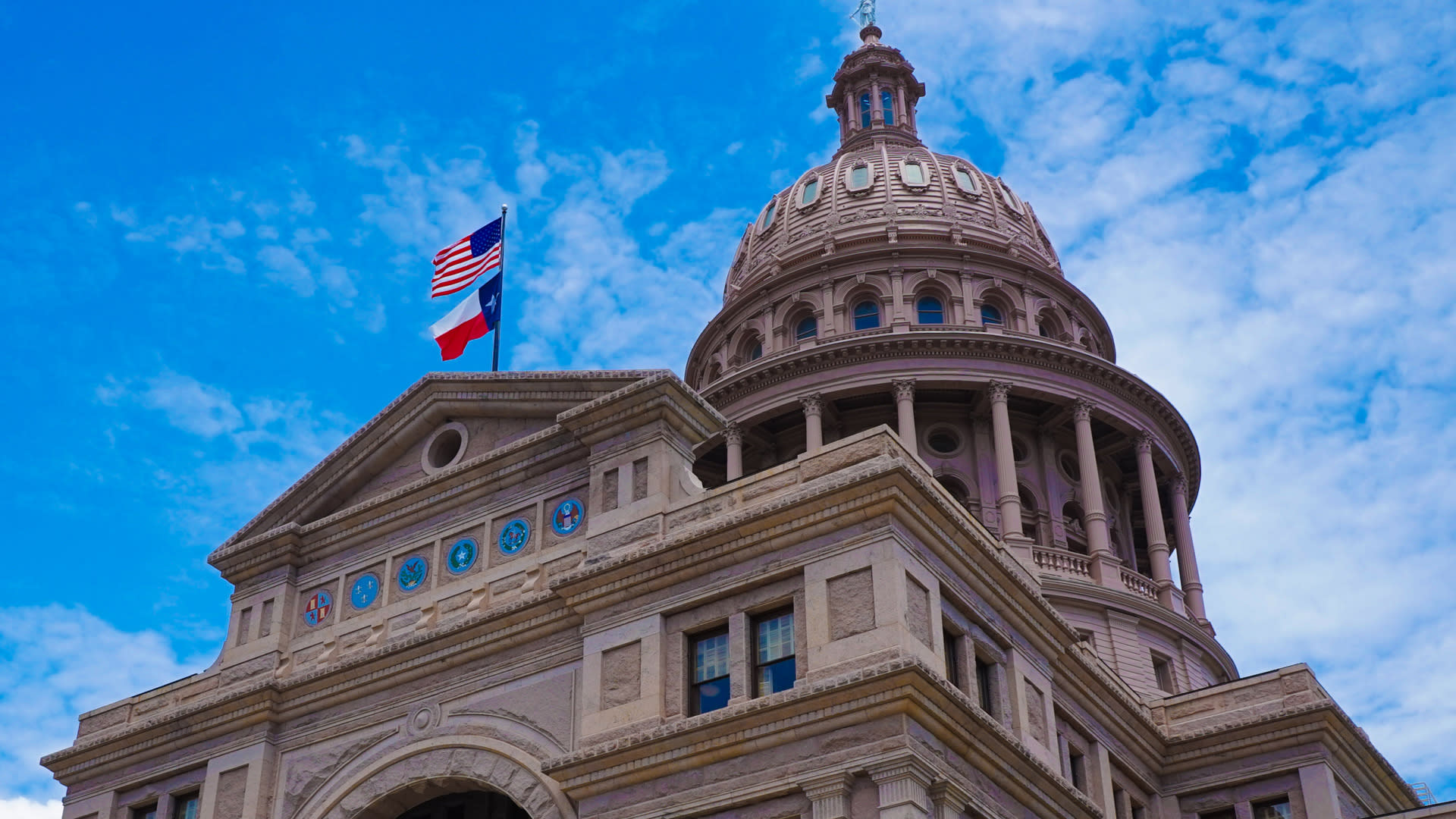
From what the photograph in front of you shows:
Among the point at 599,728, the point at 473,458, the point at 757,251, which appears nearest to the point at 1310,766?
the point at 599,728

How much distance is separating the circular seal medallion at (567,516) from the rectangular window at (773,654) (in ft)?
16.7

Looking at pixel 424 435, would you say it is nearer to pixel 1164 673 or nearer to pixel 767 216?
pixel 1164 673

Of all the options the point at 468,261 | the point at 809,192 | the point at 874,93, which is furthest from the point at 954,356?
the point at 468,261

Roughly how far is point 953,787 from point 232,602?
1777cm

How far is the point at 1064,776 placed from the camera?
30.0 metres

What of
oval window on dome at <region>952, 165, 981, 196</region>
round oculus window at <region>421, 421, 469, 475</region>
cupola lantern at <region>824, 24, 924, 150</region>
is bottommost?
round oculus window at <region>421, 421, 469, 475</region>

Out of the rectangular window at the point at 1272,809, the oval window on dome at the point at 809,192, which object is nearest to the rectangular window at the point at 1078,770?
the rectangular window at the point at 1272,809

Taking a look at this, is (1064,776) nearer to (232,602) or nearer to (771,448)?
(232,602)

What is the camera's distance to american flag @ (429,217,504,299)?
3800cm

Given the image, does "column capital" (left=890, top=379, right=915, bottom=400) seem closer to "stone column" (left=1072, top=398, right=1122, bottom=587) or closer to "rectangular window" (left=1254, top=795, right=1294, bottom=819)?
"stone column" (left=1072, top=398, right=1122, bottom=587)

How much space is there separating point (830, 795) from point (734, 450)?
3452 cm

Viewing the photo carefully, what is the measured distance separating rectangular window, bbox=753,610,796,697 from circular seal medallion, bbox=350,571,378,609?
31.6 feet

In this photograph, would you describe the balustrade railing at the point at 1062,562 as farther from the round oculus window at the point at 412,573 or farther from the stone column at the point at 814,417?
the round oculus window at the point at 412,573

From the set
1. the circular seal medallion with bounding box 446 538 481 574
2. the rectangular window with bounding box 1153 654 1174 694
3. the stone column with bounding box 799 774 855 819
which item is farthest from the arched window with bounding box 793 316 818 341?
the stone column with bounding box 799 774 855 819
